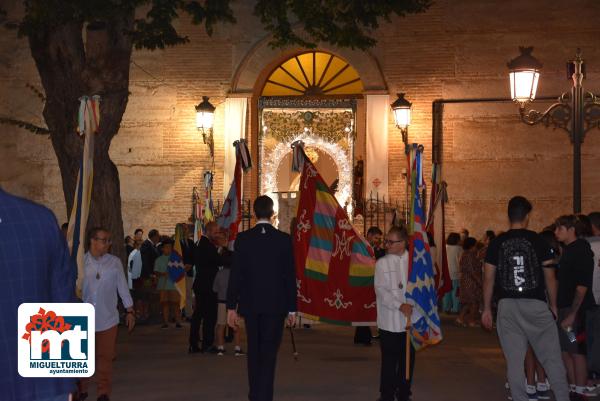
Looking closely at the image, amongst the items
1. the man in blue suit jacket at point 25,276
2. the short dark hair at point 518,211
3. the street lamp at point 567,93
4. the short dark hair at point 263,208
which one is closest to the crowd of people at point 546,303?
the short dark hair at point 518,211

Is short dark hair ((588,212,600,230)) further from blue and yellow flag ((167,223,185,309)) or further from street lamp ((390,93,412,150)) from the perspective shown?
street lamp ((390,93,412,150))

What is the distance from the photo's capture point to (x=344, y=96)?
28.8 meters

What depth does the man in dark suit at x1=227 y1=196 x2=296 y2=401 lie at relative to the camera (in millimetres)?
10898

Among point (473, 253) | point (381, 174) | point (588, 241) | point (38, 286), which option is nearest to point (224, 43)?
point (381, 174)

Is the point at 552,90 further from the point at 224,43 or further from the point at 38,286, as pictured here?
the point at 38,286

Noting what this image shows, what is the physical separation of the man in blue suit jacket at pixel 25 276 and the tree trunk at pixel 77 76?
535 inches

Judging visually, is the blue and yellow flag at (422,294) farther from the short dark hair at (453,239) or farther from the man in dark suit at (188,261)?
the short dark hair at (453,239)

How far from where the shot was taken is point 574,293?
37.7ft

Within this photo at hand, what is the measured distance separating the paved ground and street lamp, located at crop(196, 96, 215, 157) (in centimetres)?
899

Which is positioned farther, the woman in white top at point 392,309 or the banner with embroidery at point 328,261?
the banner with embroidery at point 328,261

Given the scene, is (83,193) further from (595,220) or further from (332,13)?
(332,13)

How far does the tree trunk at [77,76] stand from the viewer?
1883cm

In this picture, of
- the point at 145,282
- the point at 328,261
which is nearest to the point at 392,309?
the point at 328,261

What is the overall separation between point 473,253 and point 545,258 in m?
11.8
